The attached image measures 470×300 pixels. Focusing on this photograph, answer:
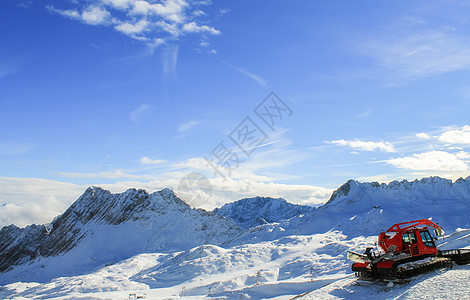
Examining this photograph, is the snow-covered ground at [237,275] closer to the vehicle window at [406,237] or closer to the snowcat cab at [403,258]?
the snowcat cab at [403,258]

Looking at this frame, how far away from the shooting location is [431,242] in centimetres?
1894

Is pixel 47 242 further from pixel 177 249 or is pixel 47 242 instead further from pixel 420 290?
pixel 420 290

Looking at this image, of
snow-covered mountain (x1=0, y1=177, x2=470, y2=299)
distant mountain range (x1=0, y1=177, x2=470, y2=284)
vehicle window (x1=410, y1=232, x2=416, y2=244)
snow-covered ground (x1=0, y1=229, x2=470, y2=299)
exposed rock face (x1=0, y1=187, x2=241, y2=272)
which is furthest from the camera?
exposed rock face (x1=0, y1=187, x2=241, y2=272)

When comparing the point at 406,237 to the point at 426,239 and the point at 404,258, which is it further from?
the point at 404,258

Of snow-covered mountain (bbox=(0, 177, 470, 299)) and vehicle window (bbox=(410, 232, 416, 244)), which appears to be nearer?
vehicle window (bbox=(410, 232, 416, 244))

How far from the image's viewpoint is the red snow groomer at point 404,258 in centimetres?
1666

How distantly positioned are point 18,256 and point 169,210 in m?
77.7

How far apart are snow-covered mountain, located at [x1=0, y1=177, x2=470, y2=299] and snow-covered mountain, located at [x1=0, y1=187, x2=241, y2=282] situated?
1.91 ft

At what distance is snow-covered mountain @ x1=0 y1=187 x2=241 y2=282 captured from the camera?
423 ft

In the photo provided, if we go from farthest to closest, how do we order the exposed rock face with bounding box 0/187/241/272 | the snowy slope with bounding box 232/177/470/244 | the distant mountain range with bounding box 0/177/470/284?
the exposed rock face with bounding box 0/187/241/272 → the distant mountain range with bounding box 0/177/470/284 → the snowy slope with bounding box 232/177/470/244

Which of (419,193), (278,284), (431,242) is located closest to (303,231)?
(419,193)

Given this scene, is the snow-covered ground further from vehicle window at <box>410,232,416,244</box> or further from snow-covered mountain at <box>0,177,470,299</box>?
vehicle window at <box>410,232,416,244</box>

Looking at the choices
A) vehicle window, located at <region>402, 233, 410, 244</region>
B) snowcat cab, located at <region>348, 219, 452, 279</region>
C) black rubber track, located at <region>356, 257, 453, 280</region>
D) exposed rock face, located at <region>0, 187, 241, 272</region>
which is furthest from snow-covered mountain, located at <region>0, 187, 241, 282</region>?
vehicle window, located at <region>402, 233, 410, 244</region>

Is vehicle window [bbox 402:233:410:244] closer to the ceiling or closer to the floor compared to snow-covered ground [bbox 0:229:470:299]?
closer to the ceiling
